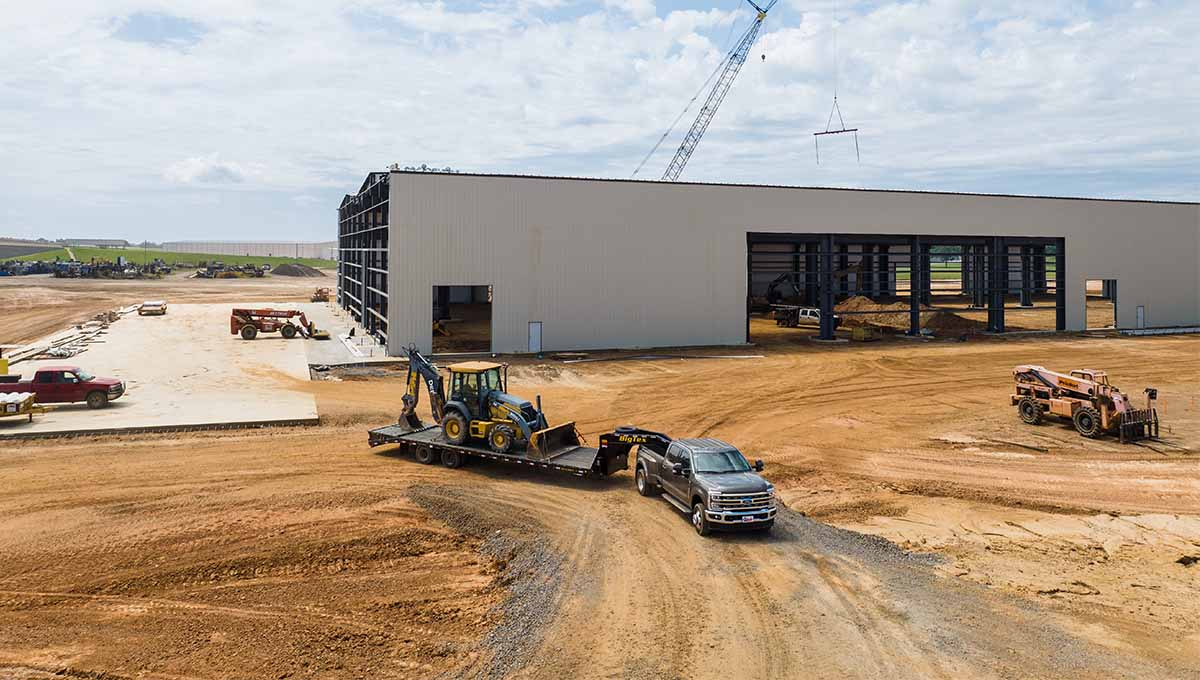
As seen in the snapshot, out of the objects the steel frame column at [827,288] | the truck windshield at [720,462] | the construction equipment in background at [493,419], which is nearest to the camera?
the truck windshield at [720,462]

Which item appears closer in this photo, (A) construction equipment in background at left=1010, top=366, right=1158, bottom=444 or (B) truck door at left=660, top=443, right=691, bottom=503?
(B) truck door at left=660, top=443, right=691, bottom=503

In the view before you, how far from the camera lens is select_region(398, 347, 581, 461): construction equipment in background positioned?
63.4 feet

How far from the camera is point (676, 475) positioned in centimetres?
1642

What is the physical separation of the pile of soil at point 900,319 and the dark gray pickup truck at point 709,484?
37.6 metres

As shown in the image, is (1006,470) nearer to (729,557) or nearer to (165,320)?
(729,557)

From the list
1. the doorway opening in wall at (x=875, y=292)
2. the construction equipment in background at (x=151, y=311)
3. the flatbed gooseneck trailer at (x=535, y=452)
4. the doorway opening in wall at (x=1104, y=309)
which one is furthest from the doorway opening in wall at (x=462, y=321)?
the doorway opening in wall at (x=1104, y=309)

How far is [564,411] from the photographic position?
91.9 ft

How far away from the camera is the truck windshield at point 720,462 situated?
1573 centimetres

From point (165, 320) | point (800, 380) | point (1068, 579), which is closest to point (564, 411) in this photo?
point (800, 380)

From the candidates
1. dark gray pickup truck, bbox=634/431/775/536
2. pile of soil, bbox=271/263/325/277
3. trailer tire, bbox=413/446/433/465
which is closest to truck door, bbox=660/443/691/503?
dark gray pickup truck, bbox=634/431/775/536

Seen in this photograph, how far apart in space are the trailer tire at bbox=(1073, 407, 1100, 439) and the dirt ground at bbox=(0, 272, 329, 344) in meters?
55.0

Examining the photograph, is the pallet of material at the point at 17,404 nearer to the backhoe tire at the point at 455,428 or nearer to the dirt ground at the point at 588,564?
the dirt ground at the point at 588,564

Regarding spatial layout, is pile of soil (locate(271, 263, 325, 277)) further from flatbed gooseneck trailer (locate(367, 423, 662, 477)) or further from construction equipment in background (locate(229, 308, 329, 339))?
flatbed gooseneck trailer (locate(367, 423, 662, 477))

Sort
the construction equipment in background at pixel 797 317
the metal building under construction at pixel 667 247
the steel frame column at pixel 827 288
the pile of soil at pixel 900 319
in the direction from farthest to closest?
1. the construction equipment in background at pixel 797 317
2. the pile of soil at pixel 900 319
3. the steel frame column at pixel 827 288
4. the metal building under construction at pixel 667 247
